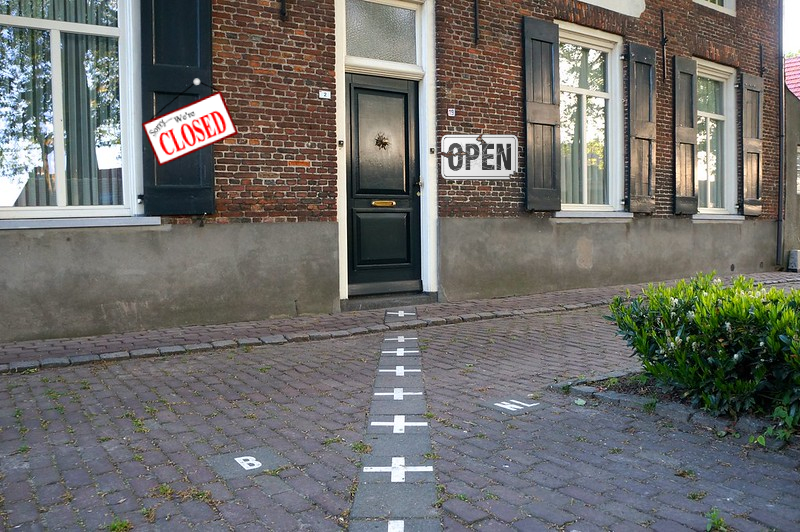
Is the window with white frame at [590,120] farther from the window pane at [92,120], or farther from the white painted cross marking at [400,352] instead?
the window pane at [92,120]

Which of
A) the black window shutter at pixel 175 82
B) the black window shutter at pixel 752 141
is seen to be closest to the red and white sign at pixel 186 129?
→ the black window shutter at pixel 175 82

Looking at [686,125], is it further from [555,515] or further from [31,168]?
[555,515]

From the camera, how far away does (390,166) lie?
30.0 feet

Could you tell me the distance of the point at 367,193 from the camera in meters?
8.98

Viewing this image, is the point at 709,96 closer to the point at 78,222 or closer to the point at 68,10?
Result: the point at 68,10

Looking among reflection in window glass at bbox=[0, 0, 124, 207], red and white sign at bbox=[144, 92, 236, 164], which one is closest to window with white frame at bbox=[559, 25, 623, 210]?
red and white sign at bbox=[144, 92, 236, 164]

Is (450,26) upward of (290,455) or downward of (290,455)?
upward

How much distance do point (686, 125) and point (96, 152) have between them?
10057 millimetres

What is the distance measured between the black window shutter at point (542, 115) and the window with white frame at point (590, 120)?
64 centimetres

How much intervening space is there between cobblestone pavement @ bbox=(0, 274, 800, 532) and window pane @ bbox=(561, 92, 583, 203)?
5.87 m

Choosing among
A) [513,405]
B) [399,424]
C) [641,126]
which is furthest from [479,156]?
[399,424]

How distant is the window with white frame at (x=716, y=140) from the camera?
1377 centimetres

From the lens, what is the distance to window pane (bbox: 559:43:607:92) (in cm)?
1113

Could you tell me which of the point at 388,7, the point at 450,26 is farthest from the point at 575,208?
the point at 388,7
